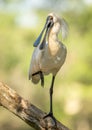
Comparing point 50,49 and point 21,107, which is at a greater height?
point 50,49

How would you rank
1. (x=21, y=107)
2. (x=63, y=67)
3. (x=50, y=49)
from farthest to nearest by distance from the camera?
(x=63, y=67)
(x=50, y=49)
(x=21, y=107)

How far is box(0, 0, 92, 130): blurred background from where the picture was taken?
22.2 meters

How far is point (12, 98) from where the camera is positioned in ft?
22.0

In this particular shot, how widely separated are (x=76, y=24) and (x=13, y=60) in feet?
7.58

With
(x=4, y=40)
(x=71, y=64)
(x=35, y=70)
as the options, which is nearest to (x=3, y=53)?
(x=4, y=40)

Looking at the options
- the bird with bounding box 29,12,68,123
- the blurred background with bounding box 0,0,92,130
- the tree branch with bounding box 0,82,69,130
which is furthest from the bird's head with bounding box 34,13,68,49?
the blurred background with bounding box 0,0,92,130

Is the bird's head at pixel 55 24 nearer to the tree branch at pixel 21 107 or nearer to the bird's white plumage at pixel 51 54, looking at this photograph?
the bird's white plumage at pixel 51 54

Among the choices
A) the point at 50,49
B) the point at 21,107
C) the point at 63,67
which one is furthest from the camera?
the point at 63,67

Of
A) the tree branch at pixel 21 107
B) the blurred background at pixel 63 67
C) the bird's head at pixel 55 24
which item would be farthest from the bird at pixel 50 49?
the blurred background at pixel 63 67

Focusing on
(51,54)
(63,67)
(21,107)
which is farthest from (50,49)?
(63,67)

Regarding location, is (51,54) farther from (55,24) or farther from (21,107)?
(21,107)

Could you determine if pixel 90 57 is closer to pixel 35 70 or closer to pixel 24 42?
pixel 24 42

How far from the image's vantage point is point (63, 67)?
2316 centimetres

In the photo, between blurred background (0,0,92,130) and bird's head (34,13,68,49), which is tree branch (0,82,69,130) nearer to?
bird's head (34,13,68,49)
